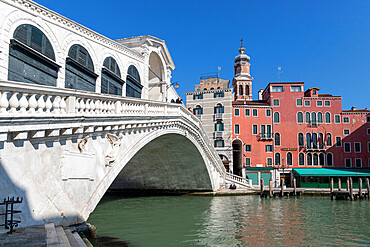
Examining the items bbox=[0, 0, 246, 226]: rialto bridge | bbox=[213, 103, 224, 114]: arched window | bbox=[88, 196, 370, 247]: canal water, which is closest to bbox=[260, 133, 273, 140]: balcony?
bbox=[213, 103, 224, 114]: arched window

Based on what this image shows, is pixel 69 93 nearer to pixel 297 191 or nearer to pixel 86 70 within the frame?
pixel 86 70

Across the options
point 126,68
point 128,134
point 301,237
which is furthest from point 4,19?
point 301,237

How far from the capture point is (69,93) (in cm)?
626

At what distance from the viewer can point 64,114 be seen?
19.9 feet

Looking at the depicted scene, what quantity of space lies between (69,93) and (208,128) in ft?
78.3

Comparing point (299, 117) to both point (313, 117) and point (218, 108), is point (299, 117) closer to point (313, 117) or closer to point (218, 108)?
point (313, 117)

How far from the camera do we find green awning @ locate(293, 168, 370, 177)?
954 inches

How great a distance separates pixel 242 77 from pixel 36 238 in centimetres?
4402

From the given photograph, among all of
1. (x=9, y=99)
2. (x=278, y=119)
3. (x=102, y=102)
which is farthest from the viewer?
(x=278, y=119)

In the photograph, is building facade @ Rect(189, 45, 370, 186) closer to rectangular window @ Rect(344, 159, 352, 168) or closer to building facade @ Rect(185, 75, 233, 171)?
rectangular window @ Rect(344, 159, 352, 168)

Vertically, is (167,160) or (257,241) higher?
(167,160)

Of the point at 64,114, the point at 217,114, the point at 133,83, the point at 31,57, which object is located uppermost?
the point at 217,114

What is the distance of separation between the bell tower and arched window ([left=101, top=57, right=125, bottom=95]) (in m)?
34.2

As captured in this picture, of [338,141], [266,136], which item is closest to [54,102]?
[266,136]
